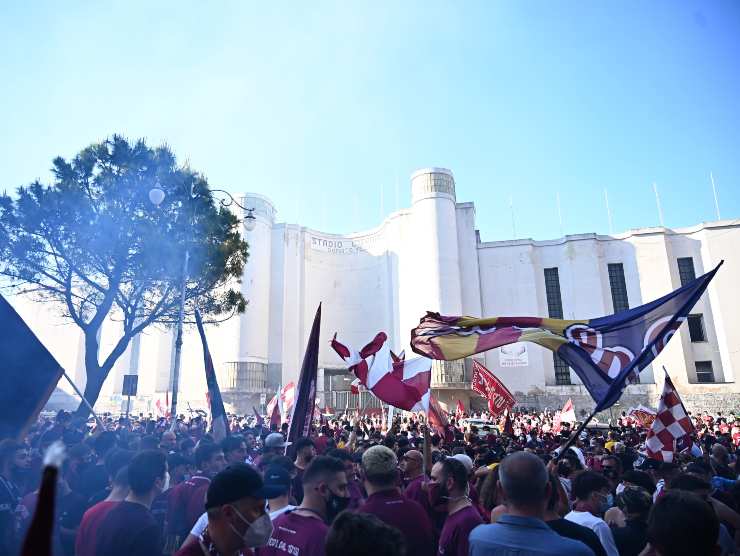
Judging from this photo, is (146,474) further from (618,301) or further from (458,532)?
(618,301)

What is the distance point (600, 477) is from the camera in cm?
397

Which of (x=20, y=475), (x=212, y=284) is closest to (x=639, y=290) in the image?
(x=212, y=284)

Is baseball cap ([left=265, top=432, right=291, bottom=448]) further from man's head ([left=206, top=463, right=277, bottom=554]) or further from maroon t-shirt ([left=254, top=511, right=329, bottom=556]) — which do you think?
man's head ([left=206, top=463, right=277, bottom=554])

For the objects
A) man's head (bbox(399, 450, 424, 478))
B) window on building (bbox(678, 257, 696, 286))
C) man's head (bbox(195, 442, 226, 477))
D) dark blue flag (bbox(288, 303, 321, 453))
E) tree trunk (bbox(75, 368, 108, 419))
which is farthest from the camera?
window on building (bbox(678, 257, 696, 286))

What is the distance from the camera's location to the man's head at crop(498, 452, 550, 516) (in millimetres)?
2508

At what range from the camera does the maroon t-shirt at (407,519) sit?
337 cm

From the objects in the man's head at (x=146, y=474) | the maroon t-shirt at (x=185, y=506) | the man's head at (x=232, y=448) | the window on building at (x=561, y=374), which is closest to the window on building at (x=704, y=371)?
the window on building at (x=561, y=374)

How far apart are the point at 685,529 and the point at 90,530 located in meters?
3.09

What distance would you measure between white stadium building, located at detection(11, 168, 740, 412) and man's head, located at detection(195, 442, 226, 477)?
96.1 ft

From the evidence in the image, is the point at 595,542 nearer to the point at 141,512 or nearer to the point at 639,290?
the point at 141,512

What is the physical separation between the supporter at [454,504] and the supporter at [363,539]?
→ 72.8 inches

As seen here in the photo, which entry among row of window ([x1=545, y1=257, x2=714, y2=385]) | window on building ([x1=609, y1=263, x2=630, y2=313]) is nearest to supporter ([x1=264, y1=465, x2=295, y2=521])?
row of window ([x1=545, y1=257, x2=714, y2=385])

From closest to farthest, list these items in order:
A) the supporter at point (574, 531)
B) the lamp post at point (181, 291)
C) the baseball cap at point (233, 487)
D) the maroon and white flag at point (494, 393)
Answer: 1. the baseball cap at point (233, 487)
2. the supporter at point (574, 531)
3. the lamp post at point (181, 291)
4. the maroon and white flag at point (494, 393)

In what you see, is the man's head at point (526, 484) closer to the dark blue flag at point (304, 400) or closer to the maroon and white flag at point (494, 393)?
the dark blue flag at point (304, 400)
